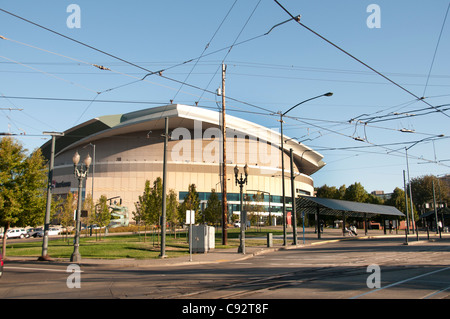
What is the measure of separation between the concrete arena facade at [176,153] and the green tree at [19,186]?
58.7 m

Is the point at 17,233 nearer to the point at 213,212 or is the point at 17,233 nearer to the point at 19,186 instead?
the point at 213,212

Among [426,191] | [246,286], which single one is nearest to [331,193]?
[426,191]

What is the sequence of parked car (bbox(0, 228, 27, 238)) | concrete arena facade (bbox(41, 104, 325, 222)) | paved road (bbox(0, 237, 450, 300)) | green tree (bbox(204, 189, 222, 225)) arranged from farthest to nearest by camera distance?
concrete arena facade (bbox(41, 104, 325, 222))
parked car (bbox(0, 228, 27, 238))
green tree (bbox(204, 189, 222, 225))
paved road (bbox(0, 237, 450, 300))

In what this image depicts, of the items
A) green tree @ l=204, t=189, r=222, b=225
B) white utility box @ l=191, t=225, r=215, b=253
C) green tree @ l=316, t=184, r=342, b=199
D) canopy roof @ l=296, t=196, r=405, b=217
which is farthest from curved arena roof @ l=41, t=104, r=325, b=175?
white utility box @ l=191, t=225, r=215, b=253

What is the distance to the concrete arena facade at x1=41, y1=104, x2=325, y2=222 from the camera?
3509 inches

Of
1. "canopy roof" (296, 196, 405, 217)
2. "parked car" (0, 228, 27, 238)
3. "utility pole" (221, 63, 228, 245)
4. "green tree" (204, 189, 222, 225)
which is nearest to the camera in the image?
"utility pole" (221, 63, 228, 245)

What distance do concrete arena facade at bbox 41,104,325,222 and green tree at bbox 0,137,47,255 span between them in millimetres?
58689

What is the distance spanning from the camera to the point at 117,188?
8619 centimetres

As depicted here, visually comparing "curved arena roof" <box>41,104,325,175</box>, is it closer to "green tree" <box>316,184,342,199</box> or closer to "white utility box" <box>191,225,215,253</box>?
"green tree" <box>316,184,342,199</box>

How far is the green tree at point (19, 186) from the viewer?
25500 millimetres

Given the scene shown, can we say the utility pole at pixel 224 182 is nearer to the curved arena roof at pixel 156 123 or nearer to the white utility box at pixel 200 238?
the white utility box at pixel 200 238
